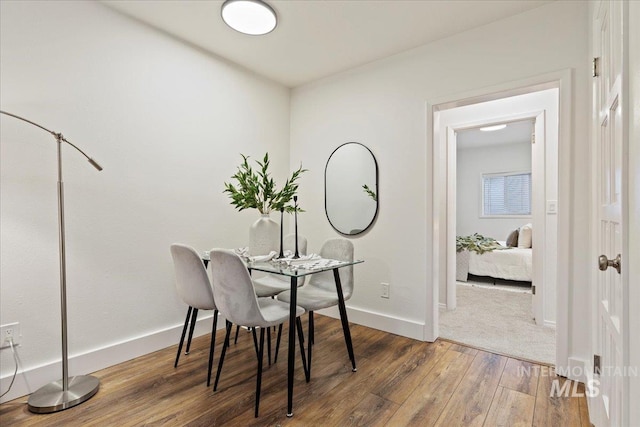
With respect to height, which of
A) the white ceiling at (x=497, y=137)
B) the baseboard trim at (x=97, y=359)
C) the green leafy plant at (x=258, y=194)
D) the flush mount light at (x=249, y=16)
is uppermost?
the white ceiling at (x=497, y=137)

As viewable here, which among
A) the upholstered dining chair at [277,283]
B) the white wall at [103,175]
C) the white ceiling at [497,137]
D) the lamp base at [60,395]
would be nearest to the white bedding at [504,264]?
the white ceiling at [497,137]

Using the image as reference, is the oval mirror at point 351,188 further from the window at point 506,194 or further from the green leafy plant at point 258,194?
the window at point 506,194

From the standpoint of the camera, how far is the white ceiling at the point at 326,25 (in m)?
2.18

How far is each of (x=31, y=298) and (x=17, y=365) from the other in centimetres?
37

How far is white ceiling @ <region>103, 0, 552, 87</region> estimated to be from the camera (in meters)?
2.18

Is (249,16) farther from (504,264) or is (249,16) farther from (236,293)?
(504,264)

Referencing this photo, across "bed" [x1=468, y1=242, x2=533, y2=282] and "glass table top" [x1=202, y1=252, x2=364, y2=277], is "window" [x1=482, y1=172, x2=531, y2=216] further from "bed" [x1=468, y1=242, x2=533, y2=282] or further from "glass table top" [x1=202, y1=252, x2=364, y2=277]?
"glass table top" [x1=202, y1=252, x2=364, y2=277]

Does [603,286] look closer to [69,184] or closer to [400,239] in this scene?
[400,239]

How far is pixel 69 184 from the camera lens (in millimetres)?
2033

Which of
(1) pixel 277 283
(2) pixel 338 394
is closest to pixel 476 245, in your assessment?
(1) pixel 277 283

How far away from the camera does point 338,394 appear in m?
1.87

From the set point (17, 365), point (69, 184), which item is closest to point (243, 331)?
point (17, 365)

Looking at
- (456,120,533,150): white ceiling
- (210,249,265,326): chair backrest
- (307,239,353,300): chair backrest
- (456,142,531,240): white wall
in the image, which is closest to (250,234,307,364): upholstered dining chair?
(307,239,353,300): chair backrest

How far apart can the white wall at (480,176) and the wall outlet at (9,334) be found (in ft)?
24.6
